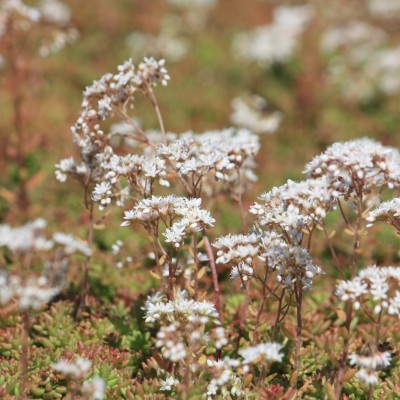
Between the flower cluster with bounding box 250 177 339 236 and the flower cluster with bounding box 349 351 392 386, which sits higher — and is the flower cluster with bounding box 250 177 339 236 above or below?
above

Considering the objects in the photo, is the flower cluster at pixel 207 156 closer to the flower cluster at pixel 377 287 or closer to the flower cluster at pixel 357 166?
the flower cluster at pixel 357 166

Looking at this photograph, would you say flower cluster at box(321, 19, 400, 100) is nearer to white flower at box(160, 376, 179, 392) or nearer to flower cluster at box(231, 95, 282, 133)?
flower cluster at box(231, 95, 282, 133)

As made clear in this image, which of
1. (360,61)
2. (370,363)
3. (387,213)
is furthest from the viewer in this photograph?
(360,61)

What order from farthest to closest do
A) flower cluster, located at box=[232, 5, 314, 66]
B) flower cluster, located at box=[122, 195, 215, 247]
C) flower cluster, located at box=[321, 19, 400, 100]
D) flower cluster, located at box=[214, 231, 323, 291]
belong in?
1. flower cluster, located at box=[232, 5, 314, 66]
2. flower cluster, located at box=[321, 19, 400, 100]
3. flower cluster, located at box=[122, 195, 215, 247]
4. flower cluster, located at box=[214, 231, 323, 291]

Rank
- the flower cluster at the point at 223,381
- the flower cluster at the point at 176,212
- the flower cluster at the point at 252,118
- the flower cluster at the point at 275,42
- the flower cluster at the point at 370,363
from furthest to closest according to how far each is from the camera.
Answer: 1. the flower cluster at the point at 275,42
2. the flower cluster at the point at 252,118
3. the flower cluster at the point at 176,212
4. the flower cluster at the point at 223,381
5. the flower cluster at the point at 370,363

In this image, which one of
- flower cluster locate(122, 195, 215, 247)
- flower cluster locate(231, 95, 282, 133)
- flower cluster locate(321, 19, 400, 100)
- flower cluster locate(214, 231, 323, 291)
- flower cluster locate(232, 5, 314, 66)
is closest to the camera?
flower cluster locate(214, 231, 323, 291)

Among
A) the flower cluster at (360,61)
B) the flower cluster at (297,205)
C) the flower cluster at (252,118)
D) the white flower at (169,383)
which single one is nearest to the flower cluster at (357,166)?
the flower cluster at (297,205)

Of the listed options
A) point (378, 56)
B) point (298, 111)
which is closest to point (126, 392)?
point (298, 111)

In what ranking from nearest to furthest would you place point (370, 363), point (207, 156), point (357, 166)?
point (370, 363) → point (357, 166) → point (207, 156)

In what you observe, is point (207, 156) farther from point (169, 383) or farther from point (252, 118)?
point (252, 118)

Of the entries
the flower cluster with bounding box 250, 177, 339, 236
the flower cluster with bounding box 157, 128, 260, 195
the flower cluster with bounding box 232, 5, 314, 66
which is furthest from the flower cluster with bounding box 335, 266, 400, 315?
the flower cluster with bounding box 232, 5, 314, 66

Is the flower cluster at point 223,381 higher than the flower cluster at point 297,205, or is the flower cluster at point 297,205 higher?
A: the flower cluster at point 297,205

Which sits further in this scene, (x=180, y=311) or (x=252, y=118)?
(x=252, y=118)

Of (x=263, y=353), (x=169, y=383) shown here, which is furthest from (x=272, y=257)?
(x=169, y=383)
